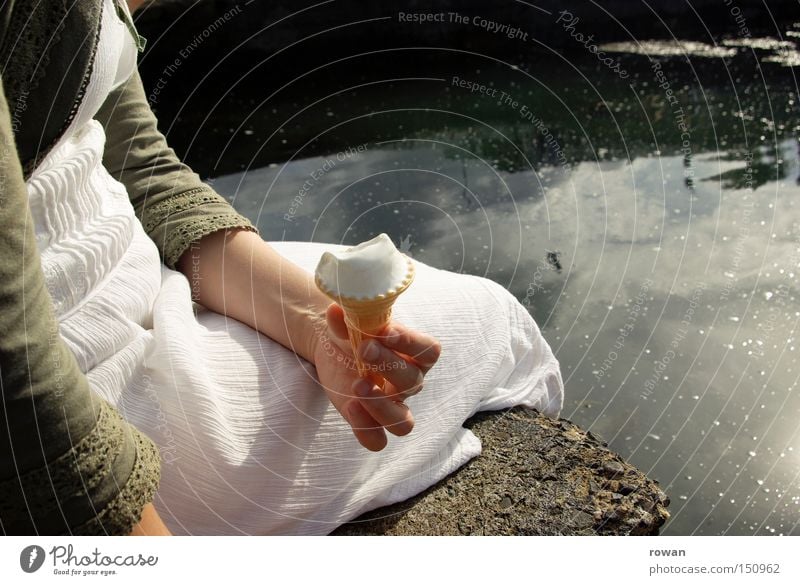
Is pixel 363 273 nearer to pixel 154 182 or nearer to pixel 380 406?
pixel 380 406

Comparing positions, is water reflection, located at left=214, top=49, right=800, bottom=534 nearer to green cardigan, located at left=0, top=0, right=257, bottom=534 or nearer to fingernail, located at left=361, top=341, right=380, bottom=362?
fingernail, located at left=361, top=341, right=380, bottom=362

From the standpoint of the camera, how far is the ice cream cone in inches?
22.7

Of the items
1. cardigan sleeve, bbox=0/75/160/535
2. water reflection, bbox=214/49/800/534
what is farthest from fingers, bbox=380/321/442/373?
water reflection, bbox=214/49/800/534

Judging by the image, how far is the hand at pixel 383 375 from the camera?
613mm

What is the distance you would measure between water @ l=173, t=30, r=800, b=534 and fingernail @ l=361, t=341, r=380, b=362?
1.75 ft

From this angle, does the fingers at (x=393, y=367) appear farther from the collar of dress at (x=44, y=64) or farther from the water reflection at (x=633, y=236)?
the water reflection at (x=633, y=236)

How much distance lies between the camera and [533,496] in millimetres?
725

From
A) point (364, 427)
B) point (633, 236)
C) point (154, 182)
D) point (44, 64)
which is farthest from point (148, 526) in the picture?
point (633, 236)

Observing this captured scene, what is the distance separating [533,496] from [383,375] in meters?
0.20

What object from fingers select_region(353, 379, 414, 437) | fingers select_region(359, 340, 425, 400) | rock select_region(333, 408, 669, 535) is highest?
fingers select_region(359, 340, 425, 400)

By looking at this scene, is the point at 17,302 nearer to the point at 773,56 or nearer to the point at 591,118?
the point at 591,118
